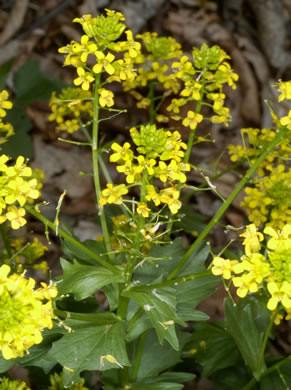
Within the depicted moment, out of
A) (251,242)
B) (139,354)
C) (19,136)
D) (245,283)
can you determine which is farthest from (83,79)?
(19,136)

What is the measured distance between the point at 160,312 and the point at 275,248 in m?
0.55

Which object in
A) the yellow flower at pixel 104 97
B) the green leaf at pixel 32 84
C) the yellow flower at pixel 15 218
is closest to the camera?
the yellow flower at pixel 15 218

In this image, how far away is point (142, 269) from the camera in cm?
265

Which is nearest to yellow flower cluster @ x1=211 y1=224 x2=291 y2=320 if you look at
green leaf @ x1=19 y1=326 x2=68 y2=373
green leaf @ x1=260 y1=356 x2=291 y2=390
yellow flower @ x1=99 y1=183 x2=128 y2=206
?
yellow flower @ x1=99 y1=183 x2=128 y2=206

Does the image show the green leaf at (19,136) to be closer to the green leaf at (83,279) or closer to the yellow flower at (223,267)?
the green leaf at (83,279)

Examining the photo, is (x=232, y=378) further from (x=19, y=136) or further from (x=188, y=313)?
(x=19, y=136)

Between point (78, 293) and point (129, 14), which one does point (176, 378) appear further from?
point (129, 14)

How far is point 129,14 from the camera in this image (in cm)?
499

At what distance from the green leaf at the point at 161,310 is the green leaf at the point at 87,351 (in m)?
0.19

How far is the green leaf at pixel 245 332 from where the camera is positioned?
8.77ft

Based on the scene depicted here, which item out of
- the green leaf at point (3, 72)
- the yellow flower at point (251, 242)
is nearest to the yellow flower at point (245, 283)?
the yellow flower at point (251, 242)

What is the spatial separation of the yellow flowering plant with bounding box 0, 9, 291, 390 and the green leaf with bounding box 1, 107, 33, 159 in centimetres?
119

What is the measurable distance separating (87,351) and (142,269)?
1.73 feet

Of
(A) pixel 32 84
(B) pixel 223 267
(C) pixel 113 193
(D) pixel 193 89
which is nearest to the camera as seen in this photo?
(B) pixel 223 267
